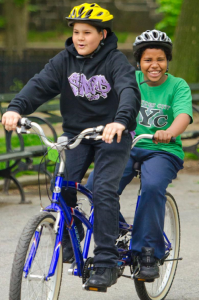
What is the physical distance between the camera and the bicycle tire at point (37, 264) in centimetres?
294

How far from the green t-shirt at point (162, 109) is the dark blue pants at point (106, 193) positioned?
476 mm

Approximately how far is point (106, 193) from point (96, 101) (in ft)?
1.89

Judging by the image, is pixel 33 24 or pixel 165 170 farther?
pixel 33 24

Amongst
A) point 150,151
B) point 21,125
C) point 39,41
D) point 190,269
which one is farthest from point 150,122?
point 39,41

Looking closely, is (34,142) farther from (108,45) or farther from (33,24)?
(33,24)

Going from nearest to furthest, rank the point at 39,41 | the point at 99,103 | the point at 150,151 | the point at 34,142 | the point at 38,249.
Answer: the point at 38,249 → the point at 99,103 → the point at 150,151 → the point at 34,142 → the point at 39,41

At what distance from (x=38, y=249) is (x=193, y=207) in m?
3.70

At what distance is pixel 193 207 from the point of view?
6633mm

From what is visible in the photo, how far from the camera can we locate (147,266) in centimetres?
367

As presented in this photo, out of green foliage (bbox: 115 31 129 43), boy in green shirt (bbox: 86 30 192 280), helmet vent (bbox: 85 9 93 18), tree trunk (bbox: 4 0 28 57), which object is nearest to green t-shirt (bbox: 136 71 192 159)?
boy in green shirt (bbox: 86 30 192 280)

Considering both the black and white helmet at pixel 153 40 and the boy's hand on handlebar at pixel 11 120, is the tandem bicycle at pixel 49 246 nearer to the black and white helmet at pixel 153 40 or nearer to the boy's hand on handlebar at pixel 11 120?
the boy's hand on handlebar at pixel 11 120

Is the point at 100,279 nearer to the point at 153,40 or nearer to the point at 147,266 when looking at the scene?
the point at 147,266

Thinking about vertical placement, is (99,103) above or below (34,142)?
above

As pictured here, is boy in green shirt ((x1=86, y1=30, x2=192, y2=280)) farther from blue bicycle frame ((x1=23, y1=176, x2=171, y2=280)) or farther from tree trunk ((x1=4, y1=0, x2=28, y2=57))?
tree trunk ((x1=4, y1=0, x2=28, y2=57))
